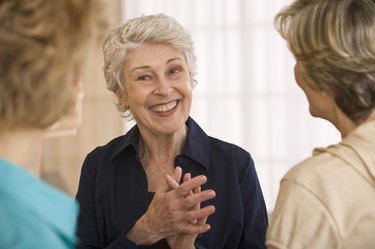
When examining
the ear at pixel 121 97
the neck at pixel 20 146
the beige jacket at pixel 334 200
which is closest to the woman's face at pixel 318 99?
the beige jacket at pixel 334 200

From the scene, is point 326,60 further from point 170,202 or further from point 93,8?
point 170,202

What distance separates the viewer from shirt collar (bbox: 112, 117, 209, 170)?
7.79 feet

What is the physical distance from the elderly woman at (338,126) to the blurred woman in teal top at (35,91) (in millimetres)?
529

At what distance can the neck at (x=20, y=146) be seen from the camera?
117 centimetres

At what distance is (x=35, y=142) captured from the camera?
1.23m

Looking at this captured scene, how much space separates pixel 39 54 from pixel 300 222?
69 cm

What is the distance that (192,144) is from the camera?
2398 mm

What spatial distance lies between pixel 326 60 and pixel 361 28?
0.35 feet

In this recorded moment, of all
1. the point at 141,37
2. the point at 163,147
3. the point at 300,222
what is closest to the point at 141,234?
the point at 163,147

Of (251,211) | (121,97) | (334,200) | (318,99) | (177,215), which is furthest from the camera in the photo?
(121,97)

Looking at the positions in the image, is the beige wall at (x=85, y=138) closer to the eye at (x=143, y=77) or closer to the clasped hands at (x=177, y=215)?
the eye at (x=143, y=77)

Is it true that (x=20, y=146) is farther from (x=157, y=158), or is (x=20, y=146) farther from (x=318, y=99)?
(x=157, y=158)

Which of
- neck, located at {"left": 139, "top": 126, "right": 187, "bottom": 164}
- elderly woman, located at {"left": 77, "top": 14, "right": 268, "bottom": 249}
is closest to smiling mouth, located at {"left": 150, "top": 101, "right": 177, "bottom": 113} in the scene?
elderly woman, located at {"left": 77, "top": 14, "right": 268, "bottom": 249}

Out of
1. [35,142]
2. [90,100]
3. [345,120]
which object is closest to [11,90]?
[35,142]
